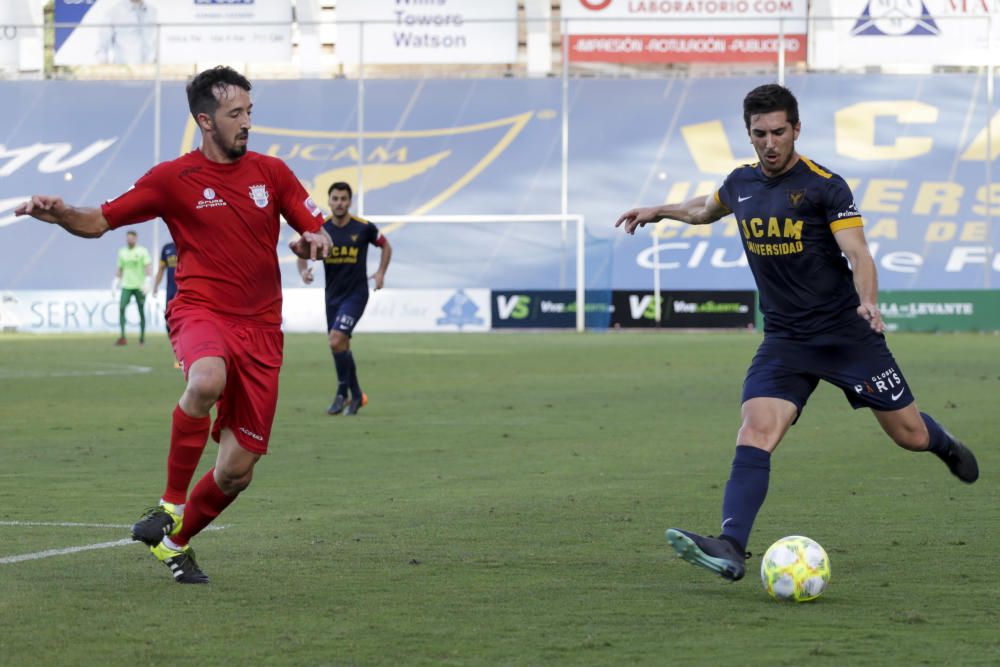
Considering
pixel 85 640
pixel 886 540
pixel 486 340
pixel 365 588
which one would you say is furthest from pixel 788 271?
pixel 486 340

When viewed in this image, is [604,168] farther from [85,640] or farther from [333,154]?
[85,640]

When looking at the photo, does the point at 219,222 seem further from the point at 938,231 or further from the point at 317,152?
the point at 938,231

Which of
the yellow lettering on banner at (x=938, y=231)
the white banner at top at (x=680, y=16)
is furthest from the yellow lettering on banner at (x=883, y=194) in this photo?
the white banner at top at (x=680, y=16)

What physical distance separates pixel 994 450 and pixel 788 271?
582cm

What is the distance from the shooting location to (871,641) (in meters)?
5.55

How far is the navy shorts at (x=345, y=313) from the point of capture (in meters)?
16.8

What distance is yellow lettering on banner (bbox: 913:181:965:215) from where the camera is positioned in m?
44.4

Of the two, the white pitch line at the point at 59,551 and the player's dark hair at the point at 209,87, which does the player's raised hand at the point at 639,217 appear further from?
the white pitch line at the point at 59,551

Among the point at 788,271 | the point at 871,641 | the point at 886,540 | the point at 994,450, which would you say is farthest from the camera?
the point at 994,450

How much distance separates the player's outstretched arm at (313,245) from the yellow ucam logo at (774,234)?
1.75 meters

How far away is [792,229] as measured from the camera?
7.03 meters

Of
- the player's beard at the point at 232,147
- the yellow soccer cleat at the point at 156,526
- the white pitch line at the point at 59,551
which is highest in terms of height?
the player's beard at the point at 232,147

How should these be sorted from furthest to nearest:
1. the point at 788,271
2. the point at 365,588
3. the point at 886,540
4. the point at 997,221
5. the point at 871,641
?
the point at 997,221, the point at 886,540, the point at 788,271, the point at 365,588, the point at 871,641

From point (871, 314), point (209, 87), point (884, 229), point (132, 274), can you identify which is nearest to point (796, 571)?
point (871, 314)
